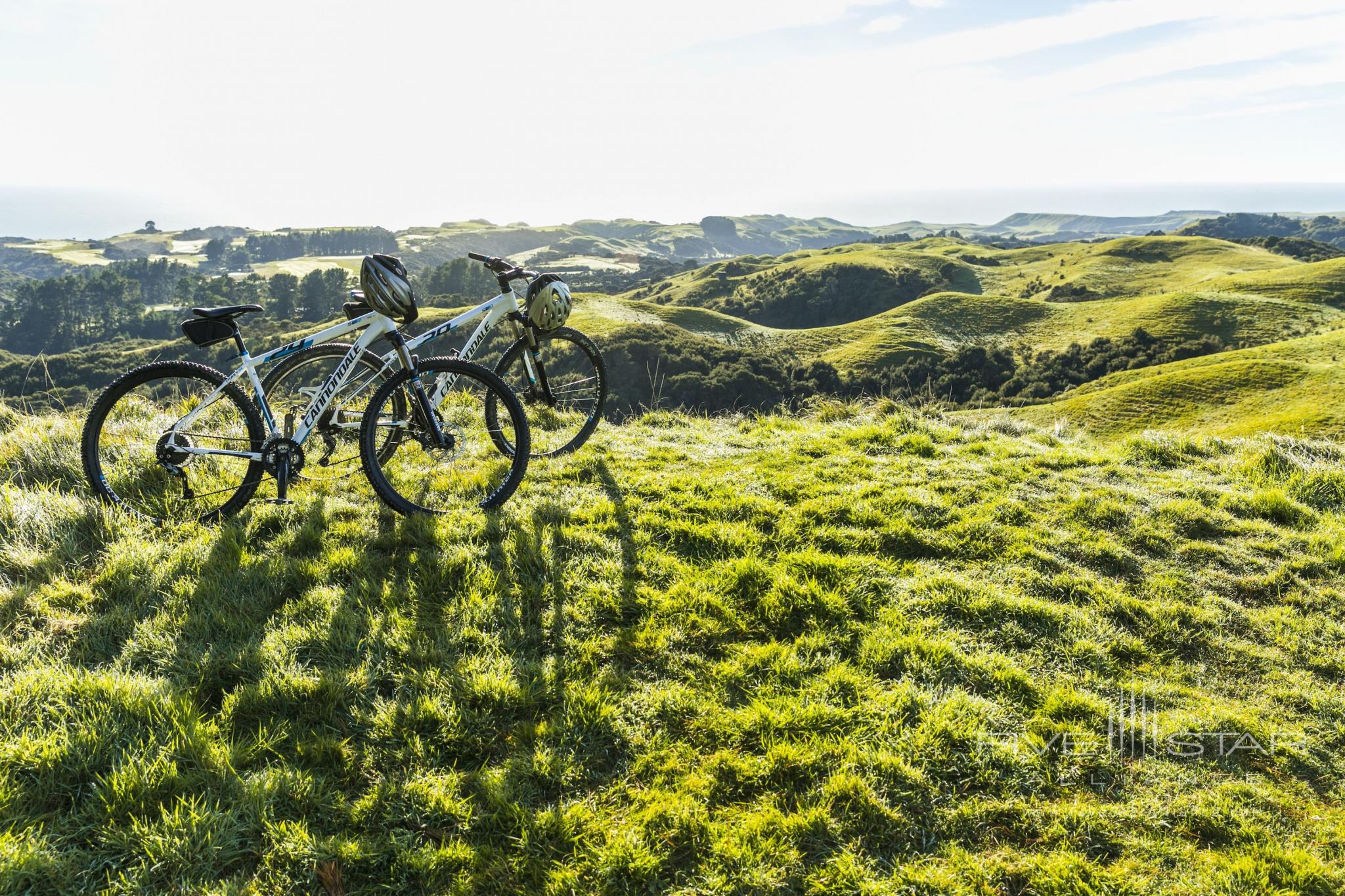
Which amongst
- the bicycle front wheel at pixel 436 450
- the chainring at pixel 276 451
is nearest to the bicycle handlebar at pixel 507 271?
the bicycle front wheel at pixel 436 450

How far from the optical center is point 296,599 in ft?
15.5

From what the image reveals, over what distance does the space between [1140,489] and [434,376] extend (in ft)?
27.0

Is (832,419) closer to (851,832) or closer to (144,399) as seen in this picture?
(851,832)

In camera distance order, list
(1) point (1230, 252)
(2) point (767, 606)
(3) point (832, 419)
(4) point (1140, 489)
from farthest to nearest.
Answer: (1) point (1230, 252) → (3) point (832, 419) → (4) point (1140, 489) → (2) point (767, 606)

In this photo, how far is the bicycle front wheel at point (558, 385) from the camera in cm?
812

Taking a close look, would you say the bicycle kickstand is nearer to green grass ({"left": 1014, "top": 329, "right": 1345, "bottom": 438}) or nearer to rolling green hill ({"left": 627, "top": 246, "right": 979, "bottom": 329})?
green grass ({"left": 1014, "top": 329, "right": 1345, "bottom": 438})

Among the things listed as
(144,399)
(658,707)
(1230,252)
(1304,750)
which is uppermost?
(1230,252)

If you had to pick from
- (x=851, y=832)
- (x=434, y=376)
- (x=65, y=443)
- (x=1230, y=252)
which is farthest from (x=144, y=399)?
(x=1230, y=252)

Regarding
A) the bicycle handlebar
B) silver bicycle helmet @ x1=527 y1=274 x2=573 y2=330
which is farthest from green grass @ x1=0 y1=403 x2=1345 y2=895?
the bicycle handlebar

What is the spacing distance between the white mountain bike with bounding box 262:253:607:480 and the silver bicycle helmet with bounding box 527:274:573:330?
0.12m

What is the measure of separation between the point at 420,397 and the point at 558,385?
9.90ft

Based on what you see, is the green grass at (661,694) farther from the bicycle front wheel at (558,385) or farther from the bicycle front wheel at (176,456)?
the bicycle front wheel at (558,385)

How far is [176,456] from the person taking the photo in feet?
19.1

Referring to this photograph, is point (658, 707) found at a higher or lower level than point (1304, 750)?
higher
